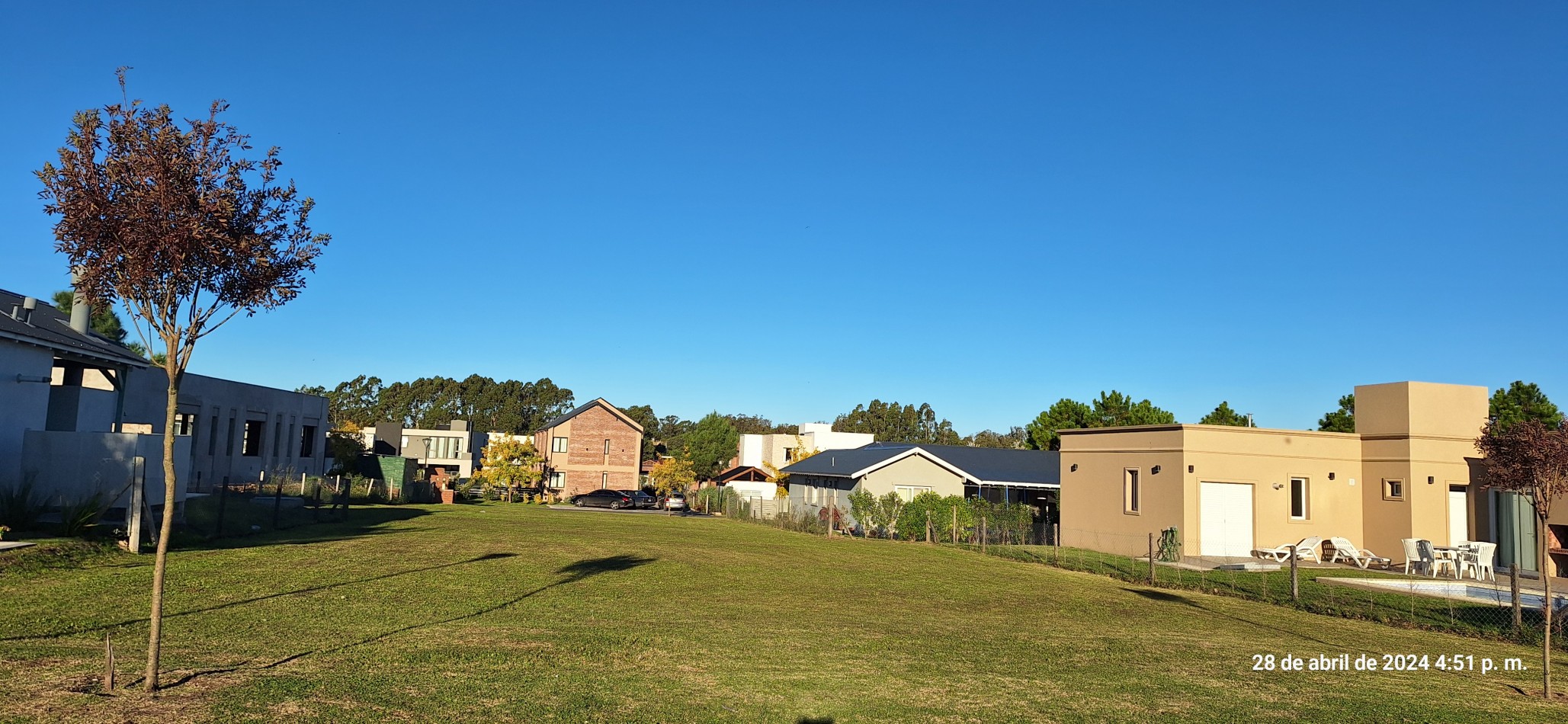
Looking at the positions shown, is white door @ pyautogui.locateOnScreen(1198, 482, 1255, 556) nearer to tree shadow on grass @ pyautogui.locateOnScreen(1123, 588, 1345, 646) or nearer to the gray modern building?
tree shadow on grass @ pyautogui.locateOnScreen(1123, 588, 1345, 646)

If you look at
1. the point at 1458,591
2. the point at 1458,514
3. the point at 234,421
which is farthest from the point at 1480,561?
the point at 234,421

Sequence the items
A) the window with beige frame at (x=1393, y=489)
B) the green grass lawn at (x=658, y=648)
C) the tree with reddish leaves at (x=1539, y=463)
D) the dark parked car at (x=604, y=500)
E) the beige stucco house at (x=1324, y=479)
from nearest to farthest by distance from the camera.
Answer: the green grass lawn at (x=658, y=648)
the tree with reddish leaves at (x=1539, y=463)
the beige stucco house at (x=1324, y=479)
the window with beige frame at (x=1393, y=489)
the dark parked car at (x=604, y=500)

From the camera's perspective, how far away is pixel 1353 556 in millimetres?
26312

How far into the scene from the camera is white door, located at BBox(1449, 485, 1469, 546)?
27.2 m

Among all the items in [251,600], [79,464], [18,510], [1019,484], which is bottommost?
[251,600]

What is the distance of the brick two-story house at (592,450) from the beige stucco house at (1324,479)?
46958 millimetres

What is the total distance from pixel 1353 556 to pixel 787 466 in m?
32.2

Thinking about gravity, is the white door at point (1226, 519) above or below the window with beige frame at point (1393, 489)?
below

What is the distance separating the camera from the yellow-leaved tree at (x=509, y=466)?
6141 centimetres

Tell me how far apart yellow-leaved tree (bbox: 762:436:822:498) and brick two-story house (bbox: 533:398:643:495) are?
9.89 metres

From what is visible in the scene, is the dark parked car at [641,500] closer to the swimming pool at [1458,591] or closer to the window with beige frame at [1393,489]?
the window with beige frame at [1393,489]

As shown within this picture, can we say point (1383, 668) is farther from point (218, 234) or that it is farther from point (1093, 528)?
point (1093, 528)

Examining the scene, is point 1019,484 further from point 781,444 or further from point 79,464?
point 781,444

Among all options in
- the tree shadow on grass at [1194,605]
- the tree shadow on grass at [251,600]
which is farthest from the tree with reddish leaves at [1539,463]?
the tree shadow on grass at [251,600]
